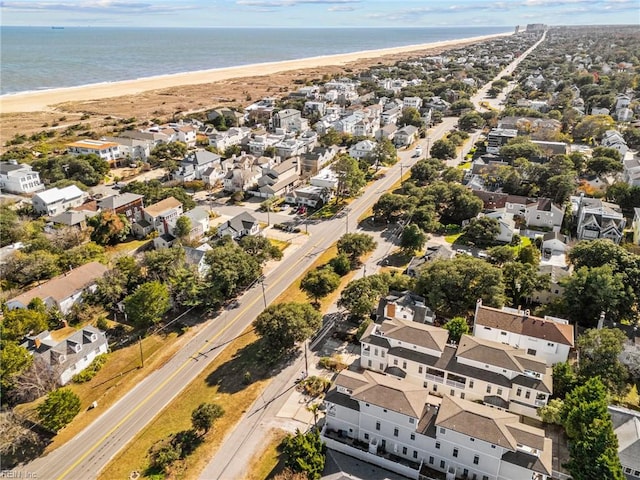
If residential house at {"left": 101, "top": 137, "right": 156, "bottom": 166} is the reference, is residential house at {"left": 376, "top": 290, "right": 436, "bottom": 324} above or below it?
below

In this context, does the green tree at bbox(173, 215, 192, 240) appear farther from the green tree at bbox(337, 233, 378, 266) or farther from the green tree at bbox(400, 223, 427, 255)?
the green tree at bbox(400, 223, 427, 255)

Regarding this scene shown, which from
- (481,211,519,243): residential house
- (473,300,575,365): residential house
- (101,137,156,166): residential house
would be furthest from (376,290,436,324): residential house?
(101,137,156,166): residential house

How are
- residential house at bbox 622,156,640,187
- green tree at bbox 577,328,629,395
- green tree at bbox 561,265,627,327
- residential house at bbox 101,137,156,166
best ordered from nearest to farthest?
green tree at bbox 577,328,629,395 < green tree at bbox 561,265,627,327 < residential house at bbox 622,156,640,187 < residential house at bbox 101,137,156,166

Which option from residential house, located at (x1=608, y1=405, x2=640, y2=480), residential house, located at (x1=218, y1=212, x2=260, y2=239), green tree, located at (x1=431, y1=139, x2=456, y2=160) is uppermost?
green tree, located at (x1=431, y1=139, x2=456, y2=160)

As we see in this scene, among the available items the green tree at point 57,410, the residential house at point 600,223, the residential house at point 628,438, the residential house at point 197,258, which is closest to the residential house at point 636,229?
the residential house at point 600,223

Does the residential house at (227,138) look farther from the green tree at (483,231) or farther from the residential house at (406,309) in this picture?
the residential house at (406,309)
